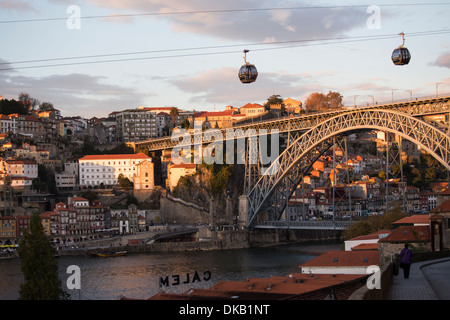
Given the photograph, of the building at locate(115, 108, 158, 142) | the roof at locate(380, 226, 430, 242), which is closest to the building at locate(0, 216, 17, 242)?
the building at locate(115, 108, 158, 142)

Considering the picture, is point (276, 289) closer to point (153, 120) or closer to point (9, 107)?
point (9, 107)

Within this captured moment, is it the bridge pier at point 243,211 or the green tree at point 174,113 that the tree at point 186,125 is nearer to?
the green tree at point 174,113

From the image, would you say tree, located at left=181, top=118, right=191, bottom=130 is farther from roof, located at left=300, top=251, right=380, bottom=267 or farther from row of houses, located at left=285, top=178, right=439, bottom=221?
roof, located at left=300, top=251, right=380, bottom=267

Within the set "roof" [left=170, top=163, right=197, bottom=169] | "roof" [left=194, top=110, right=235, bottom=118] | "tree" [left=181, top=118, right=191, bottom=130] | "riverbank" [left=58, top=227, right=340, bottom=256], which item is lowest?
"riverbank" [left=58, top=227, right=340, bottom=256]

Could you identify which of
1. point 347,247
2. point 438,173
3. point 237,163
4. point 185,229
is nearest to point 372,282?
point 347,247

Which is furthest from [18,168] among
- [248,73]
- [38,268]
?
[38,268]

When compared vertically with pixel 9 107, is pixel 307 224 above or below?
below
